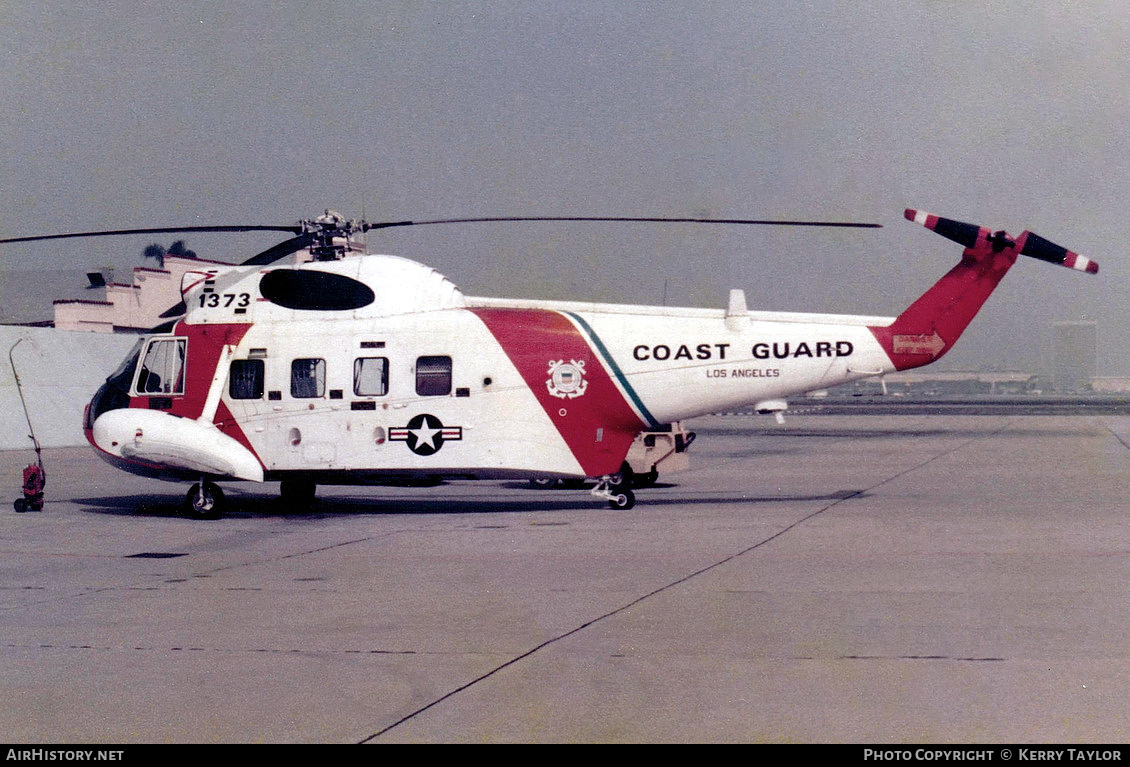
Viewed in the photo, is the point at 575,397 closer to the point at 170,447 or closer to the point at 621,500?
the point at 621,500

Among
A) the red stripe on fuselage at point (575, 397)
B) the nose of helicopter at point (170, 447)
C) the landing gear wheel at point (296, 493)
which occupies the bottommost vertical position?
the landing gear wheel at point (296, 493)

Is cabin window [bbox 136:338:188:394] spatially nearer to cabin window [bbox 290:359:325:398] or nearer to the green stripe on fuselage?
cabin window [bbox 290:359:325:398]

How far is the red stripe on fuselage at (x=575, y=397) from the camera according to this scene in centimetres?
1812

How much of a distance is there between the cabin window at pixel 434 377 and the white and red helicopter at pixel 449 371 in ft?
0.08

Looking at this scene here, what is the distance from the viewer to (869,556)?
12.7 metres

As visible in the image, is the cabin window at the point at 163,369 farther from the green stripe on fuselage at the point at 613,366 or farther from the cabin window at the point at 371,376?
the green stripe on fuselage at the point at 613,366

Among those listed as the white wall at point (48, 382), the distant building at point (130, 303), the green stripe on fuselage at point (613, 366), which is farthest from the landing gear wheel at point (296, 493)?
the distant building at point (130, 303)

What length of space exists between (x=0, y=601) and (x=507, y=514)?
905 centimetres

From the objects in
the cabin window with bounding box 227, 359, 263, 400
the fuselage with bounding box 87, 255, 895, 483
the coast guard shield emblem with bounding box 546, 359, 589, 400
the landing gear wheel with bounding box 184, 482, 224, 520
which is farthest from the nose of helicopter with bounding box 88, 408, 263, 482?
the coast guard shield emblem with bounding box 546, 359, 589, 400

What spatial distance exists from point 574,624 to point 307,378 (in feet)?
34.5

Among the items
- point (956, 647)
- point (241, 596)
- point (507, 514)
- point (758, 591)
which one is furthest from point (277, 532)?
point (956, 647)

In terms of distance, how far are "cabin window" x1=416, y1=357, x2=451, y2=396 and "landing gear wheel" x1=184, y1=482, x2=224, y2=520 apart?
11.9 ft
